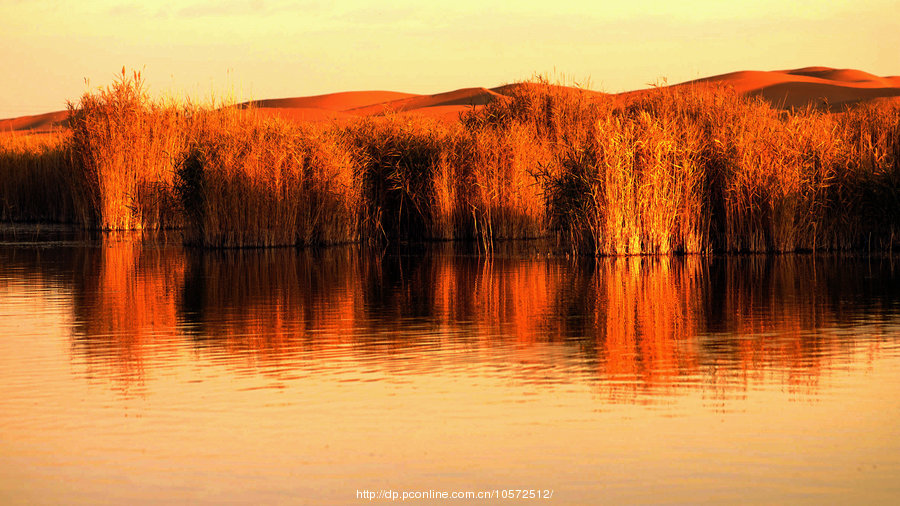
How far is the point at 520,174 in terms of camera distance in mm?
23906

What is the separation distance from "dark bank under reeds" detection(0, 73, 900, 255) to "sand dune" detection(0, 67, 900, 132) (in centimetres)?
3225

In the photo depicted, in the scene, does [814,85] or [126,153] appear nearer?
[126,153]

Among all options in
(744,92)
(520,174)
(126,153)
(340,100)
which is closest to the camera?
(520,174)

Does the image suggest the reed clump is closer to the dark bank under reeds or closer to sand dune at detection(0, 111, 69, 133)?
the dark bank under reeds

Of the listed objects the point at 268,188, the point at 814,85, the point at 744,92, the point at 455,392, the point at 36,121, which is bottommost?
the point at 455,392

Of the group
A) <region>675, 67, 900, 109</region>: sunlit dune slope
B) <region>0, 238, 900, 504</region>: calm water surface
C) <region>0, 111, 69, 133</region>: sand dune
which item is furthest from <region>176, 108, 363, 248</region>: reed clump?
<region>0, 111, 69, 133</region>: sand dune

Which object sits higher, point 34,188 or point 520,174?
point 34,188

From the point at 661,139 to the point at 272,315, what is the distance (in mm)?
9170

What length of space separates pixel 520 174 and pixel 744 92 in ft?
189

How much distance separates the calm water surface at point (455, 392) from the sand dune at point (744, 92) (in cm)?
5061

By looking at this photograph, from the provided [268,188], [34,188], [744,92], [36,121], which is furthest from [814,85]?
[36,121]

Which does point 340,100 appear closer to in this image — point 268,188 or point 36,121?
point 36,121

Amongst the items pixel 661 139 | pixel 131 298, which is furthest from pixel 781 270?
pixel 131 298

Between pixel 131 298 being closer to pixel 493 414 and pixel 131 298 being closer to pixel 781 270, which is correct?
pixel 493 414
